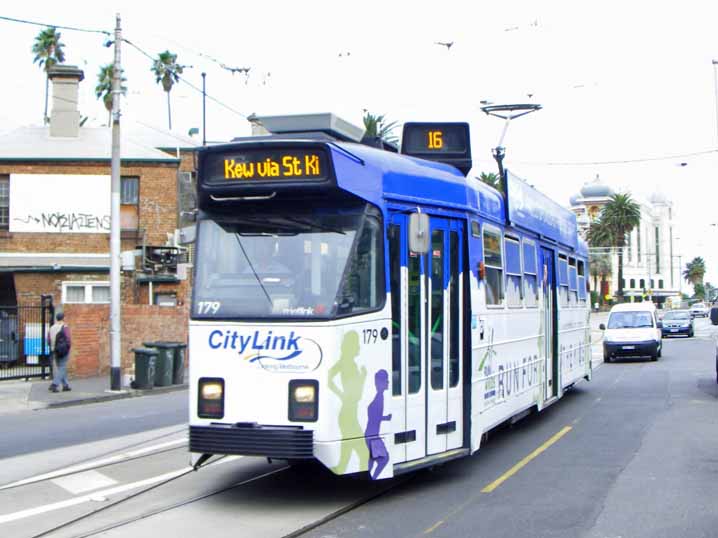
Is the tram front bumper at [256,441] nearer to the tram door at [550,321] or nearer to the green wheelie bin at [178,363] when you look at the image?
the tram door at [550,321]

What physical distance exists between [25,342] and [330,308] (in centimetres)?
2020

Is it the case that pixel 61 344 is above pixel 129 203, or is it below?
below

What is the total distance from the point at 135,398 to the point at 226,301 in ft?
45.8

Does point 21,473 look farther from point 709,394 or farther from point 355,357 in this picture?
point 709,394

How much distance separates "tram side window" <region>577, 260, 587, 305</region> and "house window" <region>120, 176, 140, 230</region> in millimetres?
17504

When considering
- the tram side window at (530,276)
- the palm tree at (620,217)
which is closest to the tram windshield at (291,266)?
the tram side window at (530,276)

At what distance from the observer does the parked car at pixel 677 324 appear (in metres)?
52.1

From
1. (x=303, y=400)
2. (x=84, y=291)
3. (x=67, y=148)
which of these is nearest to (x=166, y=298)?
(x=84, y=291)

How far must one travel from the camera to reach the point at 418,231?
28.3 ft

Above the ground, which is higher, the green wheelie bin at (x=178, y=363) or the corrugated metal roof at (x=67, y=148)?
the corrugated metal roof at (x=67, y=148)

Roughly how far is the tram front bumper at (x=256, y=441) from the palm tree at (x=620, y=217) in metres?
78.2

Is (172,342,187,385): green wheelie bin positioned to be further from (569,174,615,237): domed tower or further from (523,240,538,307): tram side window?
(569,174,615,237): domed tower

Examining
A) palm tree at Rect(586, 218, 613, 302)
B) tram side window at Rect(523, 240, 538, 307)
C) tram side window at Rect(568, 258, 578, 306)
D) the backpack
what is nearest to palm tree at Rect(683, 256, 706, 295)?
palm tree at Rect(586, 218, 613, 302)

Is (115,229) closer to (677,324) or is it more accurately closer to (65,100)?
(65,100)
